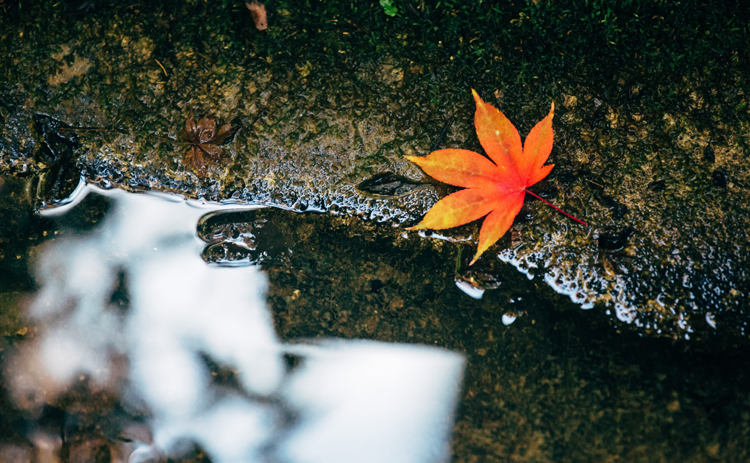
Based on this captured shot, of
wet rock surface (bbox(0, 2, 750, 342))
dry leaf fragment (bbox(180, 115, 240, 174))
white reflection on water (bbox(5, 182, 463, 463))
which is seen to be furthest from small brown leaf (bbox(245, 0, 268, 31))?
white reflection on water (bbox(5, 182, 463, 463))

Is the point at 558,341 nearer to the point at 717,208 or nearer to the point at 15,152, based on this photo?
the point at 717,208

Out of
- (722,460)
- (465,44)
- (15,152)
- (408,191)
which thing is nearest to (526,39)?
(465,44)

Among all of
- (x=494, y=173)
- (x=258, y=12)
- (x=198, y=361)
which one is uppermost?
(x=258, y=12)

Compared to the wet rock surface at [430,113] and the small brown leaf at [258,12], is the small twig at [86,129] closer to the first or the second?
the wet rock surface at [430,113]

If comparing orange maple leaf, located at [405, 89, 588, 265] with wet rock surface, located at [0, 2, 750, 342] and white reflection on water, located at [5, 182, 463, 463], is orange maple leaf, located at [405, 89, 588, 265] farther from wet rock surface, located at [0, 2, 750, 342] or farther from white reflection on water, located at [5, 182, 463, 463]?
white reflection on water, located at [5, 182, 463, 463]

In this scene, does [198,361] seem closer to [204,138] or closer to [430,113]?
[204,138]

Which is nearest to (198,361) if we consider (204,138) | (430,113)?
(204,138)
